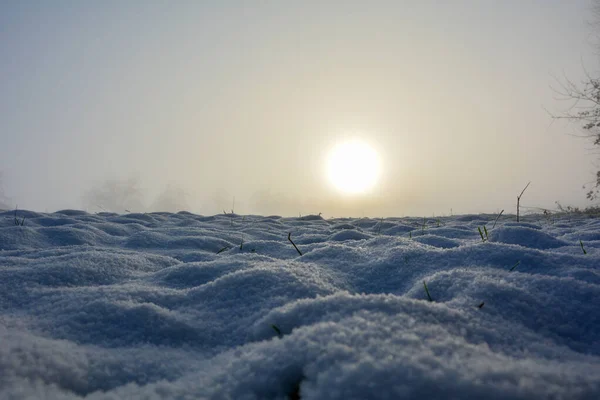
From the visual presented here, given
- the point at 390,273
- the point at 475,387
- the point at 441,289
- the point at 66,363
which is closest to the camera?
the point at 475,387

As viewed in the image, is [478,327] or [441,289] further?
[441,289]

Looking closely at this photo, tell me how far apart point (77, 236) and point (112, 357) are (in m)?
2.29

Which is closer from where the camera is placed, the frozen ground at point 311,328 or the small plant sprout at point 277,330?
the frozen ground at point 311,328

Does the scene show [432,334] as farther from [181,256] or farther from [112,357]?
[181,256]

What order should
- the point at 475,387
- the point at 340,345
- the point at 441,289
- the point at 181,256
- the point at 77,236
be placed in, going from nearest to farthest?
the point at 475,387 < the point at 340,345 < the point at 441,289 < the point at 181,256 < the point at 77,236

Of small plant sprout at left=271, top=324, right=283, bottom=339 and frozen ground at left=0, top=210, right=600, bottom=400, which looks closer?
frozen ground at left=0, top=210, right=600, bottom=400

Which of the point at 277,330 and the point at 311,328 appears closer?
the point at 311,328

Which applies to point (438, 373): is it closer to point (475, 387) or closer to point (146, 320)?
point (475, 387)

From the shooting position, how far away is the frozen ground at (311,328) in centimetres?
63

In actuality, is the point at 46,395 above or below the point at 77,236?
below

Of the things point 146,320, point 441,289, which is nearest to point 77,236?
point 146,320

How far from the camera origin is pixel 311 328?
82 cm

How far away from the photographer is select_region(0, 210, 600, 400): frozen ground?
634mm

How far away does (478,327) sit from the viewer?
36.6 inches
